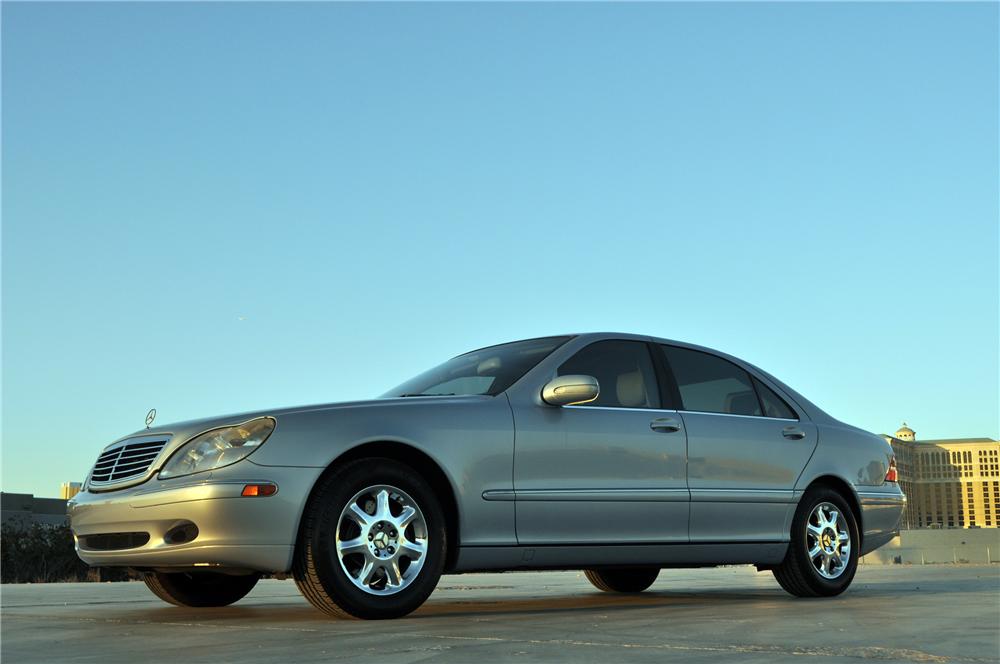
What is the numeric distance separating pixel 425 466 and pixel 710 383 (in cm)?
241

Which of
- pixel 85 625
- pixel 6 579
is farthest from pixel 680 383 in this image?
pixel 6 579

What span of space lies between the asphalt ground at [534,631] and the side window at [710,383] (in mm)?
1212

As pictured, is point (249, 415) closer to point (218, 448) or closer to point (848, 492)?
point (218, 448)

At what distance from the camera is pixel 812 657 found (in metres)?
4.09

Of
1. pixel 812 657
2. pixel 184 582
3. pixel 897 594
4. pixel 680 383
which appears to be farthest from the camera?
pixel 897 594

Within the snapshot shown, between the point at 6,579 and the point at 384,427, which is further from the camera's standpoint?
the point at 6,579

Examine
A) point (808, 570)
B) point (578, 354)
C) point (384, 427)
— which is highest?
point (578, 354)

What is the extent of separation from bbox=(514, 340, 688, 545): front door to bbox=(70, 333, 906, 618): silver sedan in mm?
11

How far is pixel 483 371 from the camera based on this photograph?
6969mm

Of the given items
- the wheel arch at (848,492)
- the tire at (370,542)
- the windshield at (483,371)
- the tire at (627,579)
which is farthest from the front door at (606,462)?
the tire at (627,579)

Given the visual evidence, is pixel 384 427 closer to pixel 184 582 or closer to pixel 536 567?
pixel 536 567

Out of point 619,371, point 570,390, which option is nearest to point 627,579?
point 619,371

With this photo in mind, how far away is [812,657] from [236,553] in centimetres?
267

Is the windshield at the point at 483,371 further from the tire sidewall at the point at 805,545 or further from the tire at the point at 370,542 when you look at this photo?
the tire sidewall at the point at 805,545
